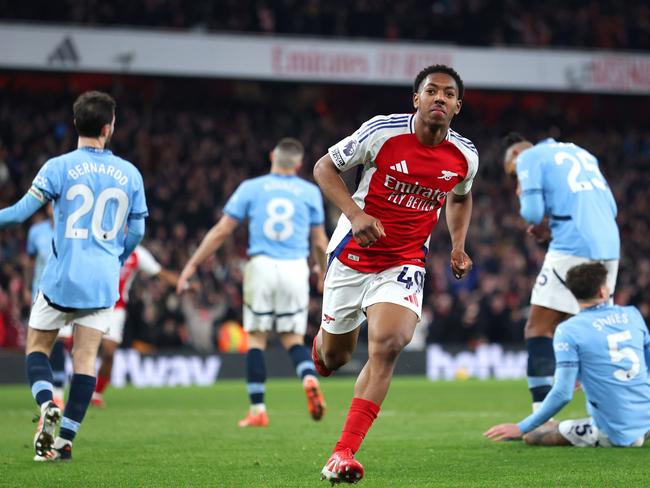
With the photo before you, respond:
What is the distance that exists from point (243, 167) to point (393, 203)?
19.7 m

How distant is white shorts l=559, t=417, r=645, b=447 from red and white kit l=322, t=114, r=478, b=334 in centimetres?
179

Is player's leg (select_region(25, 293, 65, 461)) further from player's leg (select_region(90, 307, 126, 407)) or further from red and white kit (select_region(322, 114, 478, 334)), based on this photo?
player's leg (select_region(90, 307, 126, 407))

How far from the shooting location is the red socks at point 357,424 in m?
5.31

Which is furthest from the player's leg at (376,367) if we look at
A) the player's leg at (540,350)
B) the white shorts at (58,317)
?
the player's leg at (540,350)

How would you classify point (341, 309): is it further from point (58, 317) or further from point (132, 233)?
point (58, 317)

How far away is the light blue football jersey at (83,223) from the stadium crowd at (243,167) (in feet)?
23.6

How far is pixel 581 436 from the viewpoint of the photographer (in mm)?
7082

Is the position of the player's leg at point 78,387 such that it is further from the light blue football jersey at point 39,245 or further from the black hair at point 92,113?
the light blue football jersey at point 39,245

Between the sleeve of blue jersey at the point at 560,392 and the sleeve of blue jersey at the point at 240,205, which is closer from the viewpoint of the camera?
the sleeve of blue jersey at the point at 560,392

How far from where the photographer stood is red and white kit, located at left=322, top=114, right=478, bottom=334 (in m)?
5.90

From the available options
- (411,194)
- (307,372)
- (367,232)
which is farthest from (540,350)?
(367,232)

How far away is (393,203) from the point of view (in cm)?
602

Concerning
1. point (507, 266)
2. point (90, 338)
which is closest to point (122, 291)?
point (90, 338)

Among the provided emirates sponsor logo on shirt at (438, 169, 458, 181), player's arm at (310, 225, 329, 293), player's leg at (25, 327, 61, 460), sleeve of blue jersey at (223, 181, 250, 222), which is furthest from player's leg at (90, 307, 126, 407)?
emirates sponsor logo on shirt at (438, 169, 458, 181)
